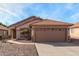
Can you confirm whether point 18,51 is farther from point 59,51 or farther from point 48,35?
point 48,35

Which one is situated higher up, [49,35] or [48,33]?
[48,33]

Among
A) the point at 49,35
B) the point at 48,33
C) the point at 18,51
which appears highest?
the point at 48,33

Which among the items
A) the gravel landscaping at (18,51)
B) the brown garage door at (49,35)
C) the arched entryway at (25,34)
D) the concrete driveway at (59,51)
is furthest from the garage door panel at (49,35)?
the gravel landscaping at (18,51)

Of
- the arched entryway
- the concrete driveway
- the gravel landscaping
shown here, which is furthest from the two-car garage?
the gravel landscaping

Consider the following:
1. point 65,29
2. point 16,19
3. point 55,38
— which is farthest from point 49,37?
point 16,19

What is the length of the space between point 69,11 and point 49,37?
24.9 feet

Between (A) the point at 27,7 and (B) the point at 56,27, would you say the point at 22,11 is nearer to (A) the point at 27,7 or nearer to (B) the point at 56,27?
(A) the point at 27,7

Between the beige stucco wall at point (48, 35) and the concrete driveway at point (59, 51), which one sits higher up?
the beige stucco wall at point (48, 35)

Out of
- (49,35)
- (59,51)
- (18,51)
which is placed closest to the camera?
(59,51)

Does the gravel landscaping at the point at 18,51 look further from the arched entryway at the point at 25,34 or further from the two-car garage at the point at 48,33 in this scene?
the arched entryway at the point at 25,34

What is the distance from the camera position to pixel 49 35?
Answer: 89.0 feet

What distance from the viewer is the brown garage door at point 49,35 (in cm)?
2706

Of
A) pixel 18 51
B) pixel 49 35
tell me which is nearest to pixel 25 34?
pixel 49 35

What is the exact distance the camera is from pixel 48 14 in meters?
32.5
